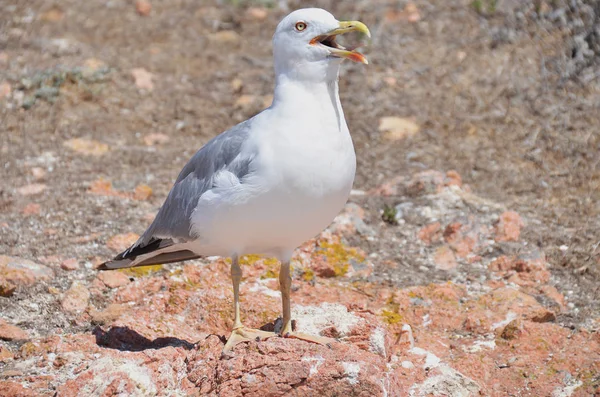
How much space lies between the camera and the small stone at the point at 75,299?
5.12 metres

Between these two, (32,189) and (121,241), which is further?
(32,189)

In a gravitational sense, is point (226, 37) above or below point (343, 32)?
below

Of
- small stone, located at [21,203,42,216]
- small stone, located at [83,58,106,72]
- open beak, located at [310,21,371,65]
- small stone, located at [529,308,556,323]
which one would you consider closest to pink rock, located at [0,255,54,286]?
small stone, located at [21,203,42,216]

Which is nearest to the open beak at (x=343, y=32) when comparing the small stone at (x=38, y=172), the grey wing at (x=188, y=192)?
the grey wing at (x=188, y=192)

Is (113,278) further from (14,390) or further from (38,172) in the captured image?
(38,172)

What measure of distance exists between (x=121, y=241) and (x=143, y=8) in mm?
4971

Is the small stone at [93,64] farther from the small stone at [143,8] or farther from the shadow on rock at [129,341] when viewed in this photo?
the shadow on rock at [129,341]

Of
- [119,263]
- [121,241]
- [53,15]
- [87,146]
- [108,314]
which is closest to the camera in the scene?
[119,263]

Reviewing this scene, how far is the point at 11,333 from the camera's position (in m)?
4.74

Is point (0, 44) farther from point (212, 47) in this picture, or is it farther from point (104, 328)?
point (104, 328)

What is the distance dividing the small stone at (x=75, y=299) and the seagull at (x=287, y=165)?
43.8 inches

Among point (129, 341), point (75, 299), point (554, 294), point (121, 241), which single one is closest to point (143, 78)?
point (121, 241)

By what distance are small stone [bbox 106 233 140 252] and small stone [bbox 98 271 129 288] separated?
1.47ft

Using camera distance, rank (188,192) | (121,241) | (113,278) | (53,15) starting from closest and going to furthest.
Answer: (188,192), (113,278), (121,241), (53,15)
